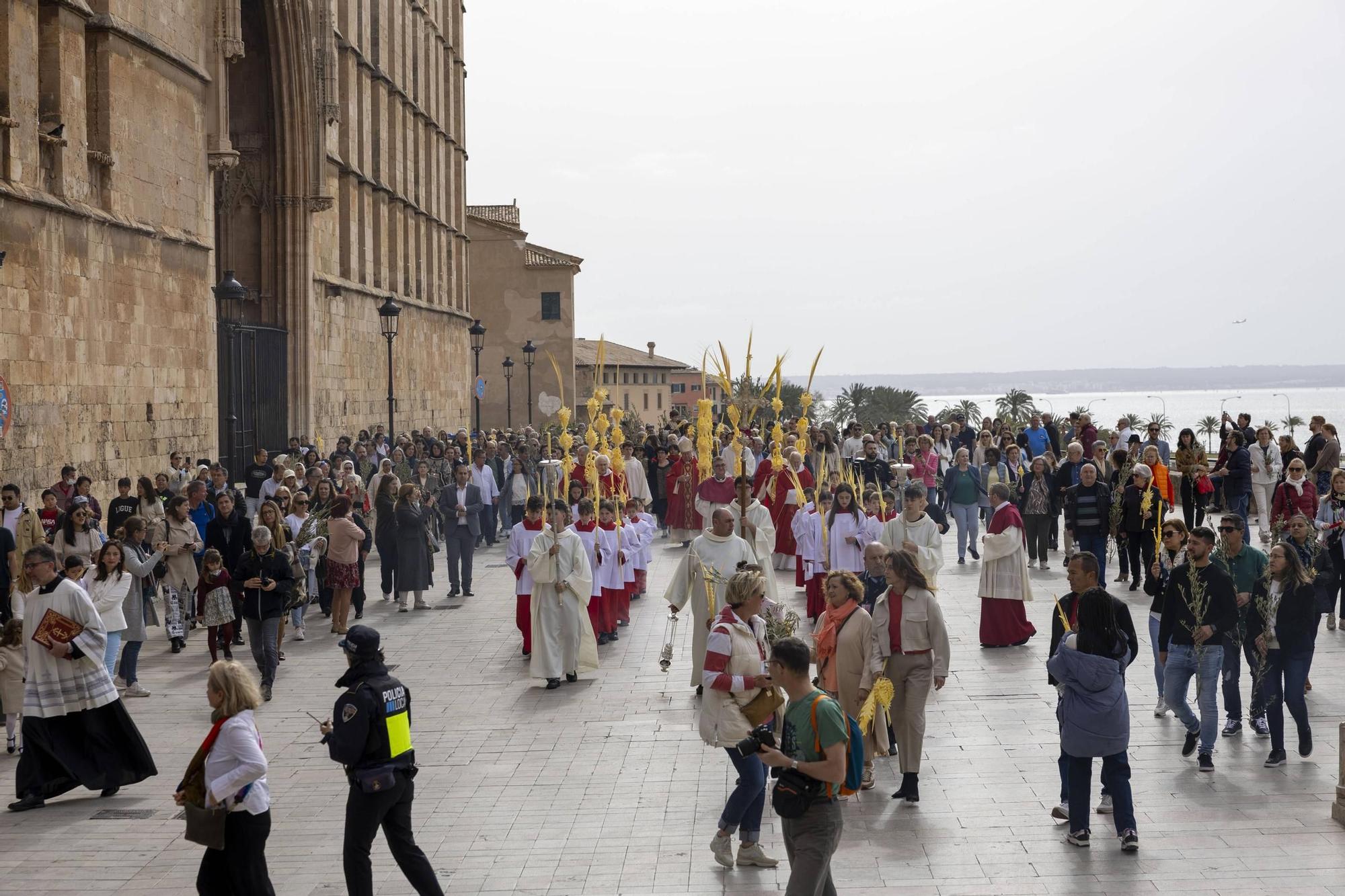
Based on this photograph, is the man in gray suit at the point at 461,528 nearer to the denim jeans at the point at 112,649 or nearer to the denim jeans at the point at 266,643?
the denim jeans at the point at 266,643

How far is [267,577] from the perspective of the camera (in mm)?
12977

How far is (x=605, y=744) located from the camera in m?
11.1

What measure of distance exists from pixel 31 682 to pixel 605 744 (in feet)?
13.3

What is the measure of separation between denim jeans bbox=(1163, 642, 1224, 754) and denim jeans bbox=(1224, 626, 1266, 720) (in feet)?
0.50

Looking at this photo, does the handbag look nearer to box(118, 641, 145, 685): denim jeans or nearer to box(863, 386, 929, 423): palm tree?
box(118, 641, 145, 685): denim jeans

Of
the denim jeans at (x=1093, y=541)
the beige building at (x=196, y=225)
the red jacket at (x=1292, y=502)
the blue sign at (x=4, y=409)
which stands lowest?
the denim jeans at (x=1093, y=541)

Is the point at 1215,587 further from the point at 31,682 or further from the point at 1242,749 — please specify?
the point at 31,682

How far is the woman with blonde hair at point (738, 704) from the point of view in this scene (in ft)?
26.6

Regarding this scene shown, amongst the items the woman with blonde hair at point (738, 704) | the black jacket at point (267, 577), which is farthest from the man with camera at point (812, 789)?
the black jacket at point (267, 577)

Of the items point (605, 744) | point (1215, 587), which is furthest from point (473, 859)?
point (1215, 587)

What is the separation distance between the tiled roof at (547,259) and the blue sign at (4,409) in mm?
53647

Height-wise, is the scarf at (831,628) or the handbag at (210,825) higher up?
the scarf at (831,628)

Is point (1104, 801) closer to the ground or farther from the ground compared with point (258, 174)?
closer to the ground

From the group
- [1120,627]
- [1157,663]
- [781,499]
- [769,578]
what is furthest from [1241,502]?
[1120,627]
